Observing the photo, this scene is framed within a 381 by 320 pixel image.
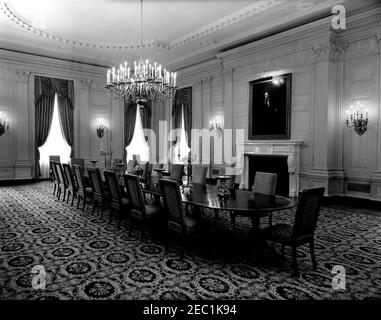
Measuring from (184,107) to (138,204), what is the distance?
19.5 feet

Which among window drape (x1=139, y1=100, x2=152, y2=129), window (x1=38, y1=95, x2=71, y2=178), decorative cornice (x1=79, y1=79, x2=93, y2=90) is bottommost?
window (x1=38, y1=95, x2=71, y2=178)

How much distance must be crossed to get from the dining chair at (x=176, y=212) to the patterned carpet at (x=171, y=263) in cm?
27

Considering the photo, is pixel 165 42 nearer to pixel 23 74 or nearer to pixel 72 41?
pixel 72 41

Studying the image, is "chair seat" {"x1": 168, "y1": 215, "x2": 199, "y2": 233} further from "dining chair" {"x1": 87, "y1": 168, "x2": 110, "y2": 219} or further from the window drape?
the window drape

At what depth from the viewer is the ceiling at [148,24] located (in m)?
5.22

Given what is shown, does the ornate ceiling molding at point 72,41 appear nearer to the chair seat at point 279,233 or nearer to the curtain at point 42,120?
the curtain at point 42,120

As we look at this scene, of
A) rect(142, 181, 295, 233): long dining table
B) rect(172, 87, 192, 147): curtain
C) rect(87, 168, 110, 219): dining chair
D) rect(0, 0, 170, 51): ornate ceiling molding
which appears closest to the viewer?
rect(142, 181, 295, 233): long dining table

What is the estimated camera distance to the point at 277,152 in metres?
6.20

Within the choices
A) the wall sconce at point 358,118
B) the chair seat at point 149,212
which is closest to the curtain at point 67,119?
the chair seat at point 149,212

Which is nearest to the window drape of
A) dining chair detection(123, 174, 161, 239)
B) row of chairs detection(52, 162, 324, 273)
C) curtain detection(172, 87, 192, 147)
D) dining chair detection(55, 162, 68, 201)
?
curtain detection(172, 87, 192, 147)

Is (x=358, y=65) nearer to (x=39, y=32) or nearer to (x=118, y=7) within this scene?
(x=118, y=7)

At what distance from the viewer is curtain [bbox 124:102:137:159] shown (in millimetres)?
9703

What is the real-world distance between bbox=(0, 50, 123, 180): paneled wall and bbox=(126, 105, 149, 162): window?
2.89ft

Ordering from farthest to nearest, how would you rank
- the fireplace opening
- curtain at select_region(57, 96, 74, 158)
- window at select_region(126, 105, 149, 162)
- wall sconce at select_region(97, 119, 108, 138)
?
1. window at select_region(126, 105, 149, 162)
2. wall sconce at select_region(97, 119, 108, 138)
3. curtain at select_region(57, 96, 74, 158)
4. the fireplace opening
